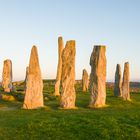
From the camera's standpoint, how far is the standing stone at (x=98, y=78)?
34625mm

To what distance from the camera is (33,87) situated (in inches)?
1296

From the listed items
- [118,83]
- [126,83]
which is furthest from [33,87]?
[118,83]

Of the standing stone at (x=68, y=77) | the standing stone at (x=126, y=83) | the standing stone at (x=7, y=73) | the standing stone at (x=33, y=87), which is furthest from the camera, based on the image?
the standing stone at (x=7, y=73)

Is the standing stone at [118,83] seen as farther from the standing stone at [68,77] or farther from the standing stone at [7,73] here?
the standing stone at [7,73]

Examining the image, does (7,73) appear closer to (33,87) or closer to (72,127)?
(33,87)

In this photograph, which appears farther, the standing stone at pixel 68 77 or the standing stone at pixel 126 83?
the standing stone at pixel 126 83

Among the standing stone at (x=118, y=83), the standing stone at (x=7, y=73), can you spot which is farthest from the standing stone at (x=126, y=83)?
the standing stone at (x=7, y=73)

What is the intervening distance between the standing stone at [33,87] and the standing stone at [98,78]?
17.1ft

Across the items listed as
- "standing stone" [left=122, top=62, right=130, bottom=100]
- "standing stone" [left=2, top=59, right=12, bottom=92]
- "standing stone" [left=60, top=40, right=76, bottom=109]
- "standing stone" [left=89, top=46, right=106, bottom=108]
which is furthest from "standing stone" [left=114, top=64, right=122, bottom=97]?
"standing stone" [left=2, top=59, right=12, bottom=92]

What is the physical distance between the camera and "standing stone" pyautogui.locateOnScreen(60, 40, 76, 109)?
3288 centimetres

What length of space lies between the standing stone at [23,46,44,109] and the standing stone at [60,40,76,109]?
2.20 meters

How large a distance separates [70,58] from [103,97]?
5160 millimetres

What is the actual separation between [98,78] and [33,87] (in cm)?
636

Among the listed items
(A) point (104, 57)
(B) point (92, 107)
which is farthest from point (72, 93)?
(A) point (104, 57)
